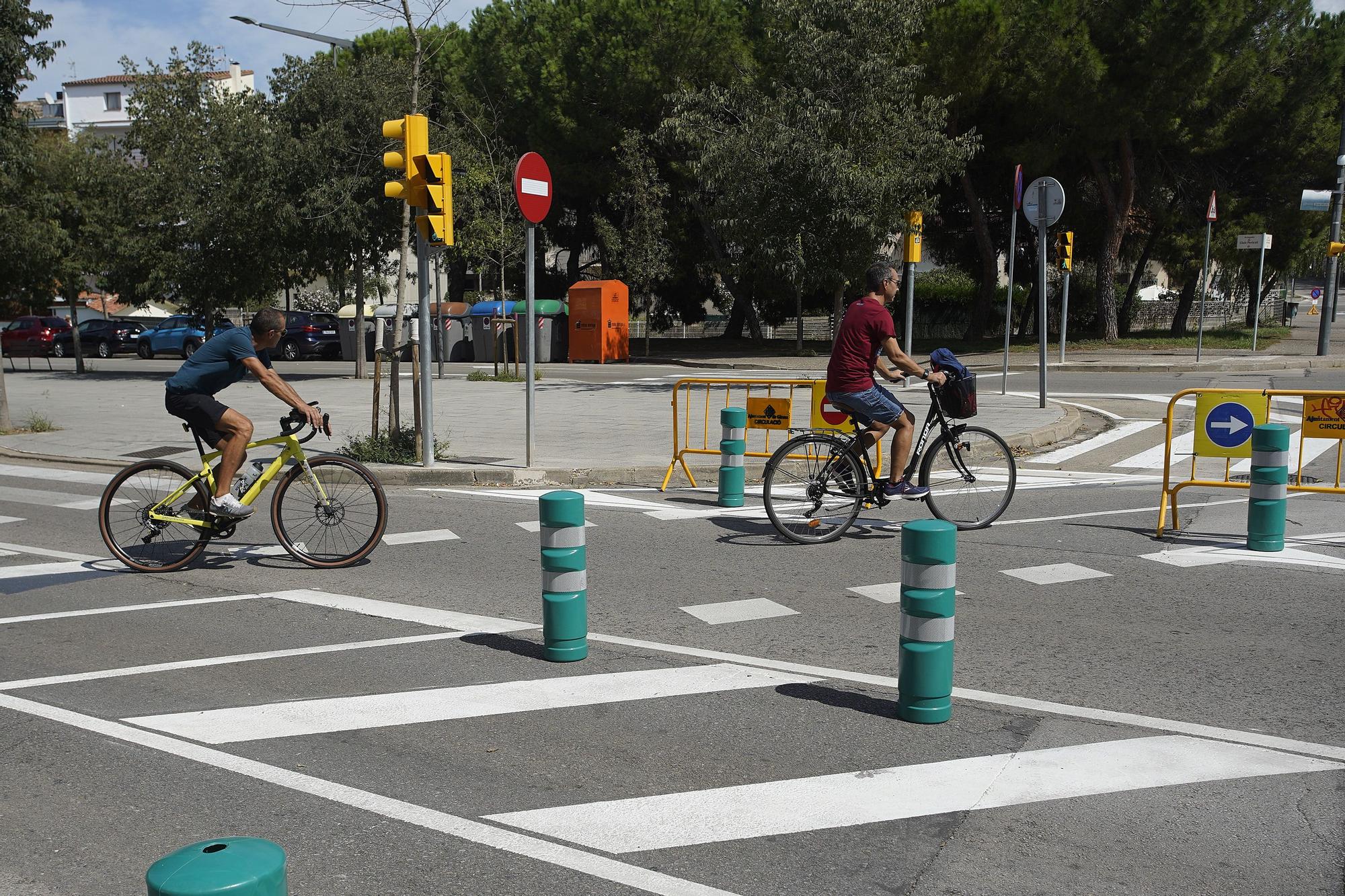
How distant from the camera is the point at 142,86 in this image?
2864cm

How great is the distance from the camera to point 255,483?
Result: 771 cm

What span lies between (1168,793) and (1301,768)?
61cm

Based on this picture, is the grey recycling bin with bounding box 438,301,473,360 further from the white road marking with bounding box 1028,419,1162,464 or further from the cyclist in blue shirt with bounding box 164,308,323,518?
the cyclist in blue shirt with bounding box 164,308,323,518

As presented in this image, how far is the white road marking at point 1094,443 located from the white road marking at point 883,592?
19.8ft

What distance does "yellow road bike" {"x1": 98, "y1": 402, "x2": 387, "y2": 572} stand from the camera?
7641 millimetres

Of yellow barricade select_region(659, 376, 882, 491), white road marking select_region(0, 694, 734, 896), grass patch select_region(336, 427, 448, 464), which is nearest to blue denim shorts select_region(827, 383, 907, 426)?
yellow barricade select_region(659, 376, 882, 491)

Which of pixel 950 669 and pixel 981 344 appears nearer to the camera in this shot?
pixel 950 669

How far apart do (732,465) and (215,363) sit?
4346 mm

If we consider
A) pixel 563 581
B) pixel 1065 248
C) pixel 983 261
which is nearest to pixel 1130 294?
pixel 983 261

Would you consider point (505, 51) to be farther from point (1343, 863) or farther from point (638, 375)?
point (1343, 863)

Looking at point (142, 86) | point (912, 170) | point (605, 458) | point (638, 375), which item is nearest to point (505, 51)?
point (142, 86)

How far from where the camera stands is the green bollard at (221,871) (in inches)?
74.8

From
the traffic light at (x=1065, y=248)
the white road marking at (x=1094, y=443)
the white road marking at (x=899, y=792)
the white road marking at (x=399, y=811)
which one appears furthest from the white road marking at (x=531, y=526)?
the traffic light at (x=1065, y=248)

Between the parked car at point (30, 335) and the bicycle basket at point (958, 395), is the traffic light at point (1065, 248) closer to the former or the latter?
the bicycle basket at point (958, 395)
